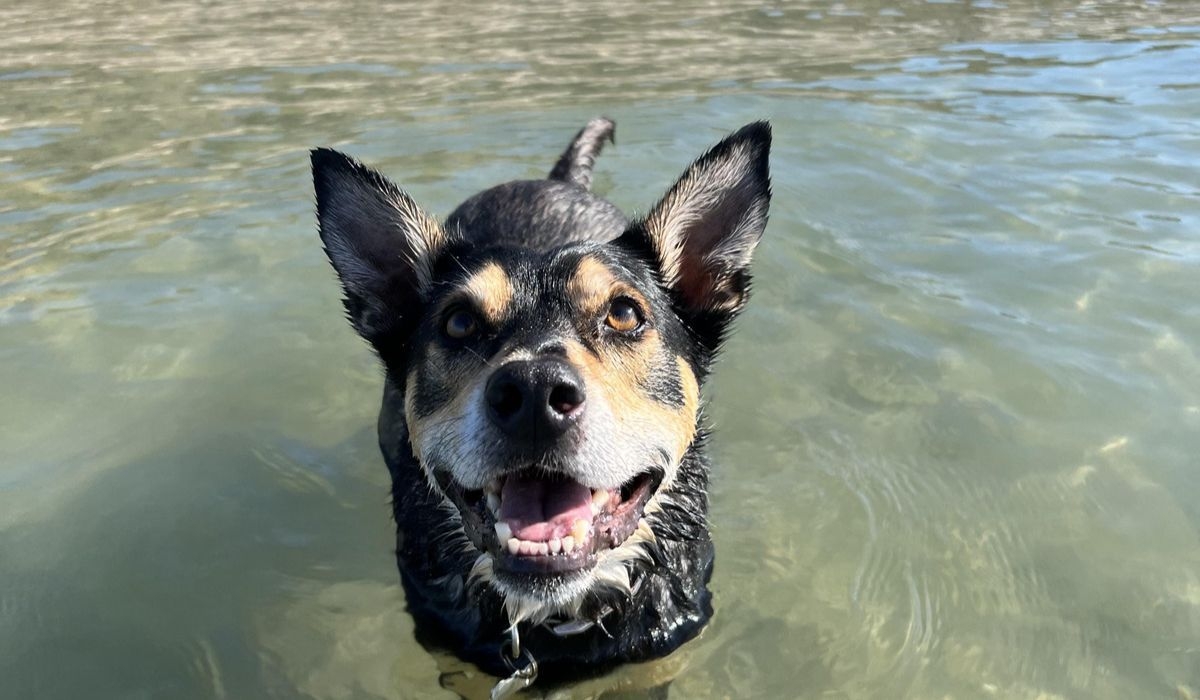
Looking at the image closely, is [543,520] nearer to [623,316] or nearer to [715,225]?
[623,316]

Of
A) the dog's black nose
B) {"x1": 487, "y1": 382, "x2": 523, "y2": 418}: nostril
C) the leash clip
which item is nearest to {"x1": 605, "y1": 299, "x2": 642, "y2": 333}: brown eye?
the dog's black nose

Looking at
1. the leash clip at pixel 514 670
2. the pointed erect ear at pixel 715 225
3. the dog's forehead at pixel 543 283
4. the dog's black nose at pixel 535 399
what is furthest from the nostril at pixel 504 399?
the pointed erect ear at pixel 715 225

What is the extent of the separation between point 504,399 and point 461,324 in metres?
0.80

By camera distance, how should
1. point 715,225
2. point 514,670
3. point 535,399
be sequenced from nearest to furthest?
point 535,399
point 514,670
point 715,225

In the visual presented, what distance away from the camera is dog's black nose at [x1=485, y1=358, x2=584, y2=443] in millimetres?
3148

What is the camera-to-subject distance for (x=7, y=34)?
15891 millimetres

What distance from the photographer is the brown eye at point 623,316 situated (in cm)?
394

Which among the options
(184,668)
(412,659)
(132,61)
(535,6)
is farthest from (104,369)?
(535,6)

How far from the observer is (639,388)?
12.4 feet

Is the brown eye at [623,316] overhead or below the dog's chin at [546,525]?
overhead

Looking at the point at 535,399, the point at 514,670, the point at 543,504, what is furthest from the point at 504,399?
the point at 514,670

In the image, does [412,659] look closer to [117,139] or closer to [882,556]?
[882,556]

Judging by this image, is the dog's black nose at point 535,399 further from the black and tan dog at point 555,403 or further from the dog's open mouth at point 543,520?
the dog's open mouth at point 543,520

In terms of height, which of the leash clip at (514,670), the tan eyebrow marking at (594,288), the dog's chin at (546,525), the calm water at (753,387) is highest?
the tan eyebrow marking at (594,288)
